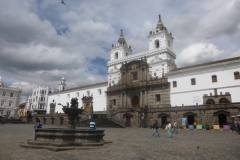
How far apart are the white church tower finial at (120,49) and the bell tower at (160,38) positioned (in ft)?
26.1

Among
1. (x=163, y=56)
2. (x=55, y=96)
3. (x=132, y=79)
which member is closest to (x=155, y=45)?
(x=163, y=56)

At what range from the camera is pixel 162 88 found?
37344mm

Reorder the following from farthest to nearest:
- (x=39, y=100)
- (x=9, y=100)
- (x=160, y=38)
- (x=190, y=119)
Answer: (x=39, y=100)
(x=9, y=100)
(x=160, y=38)
(x=190, y=119)

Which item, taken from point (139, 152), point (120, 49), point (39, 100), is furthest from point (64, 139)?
point (39, 100)

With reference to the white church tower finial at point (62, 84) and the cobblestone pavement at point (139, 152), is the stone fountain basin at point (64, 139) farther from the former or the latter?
the white church tower finial at point (62, 84)

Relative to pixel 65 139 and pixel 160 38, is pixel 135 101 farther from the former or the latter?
pixel 65 139

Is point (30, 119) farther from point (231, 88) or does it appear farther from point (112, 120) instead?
point (231, 88)

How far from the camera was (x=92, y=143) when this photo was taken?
10695 millimetres

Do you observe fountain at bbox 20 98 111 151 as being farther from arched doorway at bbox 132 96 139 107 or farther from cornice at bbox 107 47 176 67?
cornice at bbox 107 47 176 67

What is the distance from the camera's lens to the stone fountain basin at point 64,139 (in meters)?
9.84

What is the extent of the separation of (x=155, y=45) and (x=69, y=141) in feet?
119

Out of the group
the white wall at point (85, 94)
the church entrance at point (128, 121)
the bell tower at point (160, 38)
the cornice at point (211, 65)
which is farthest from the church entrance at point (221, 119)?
the white wall at point (85, 94)

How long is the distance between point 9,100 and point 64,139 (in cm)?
6228

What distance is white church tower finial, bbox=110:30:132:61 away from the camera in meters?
48.7
